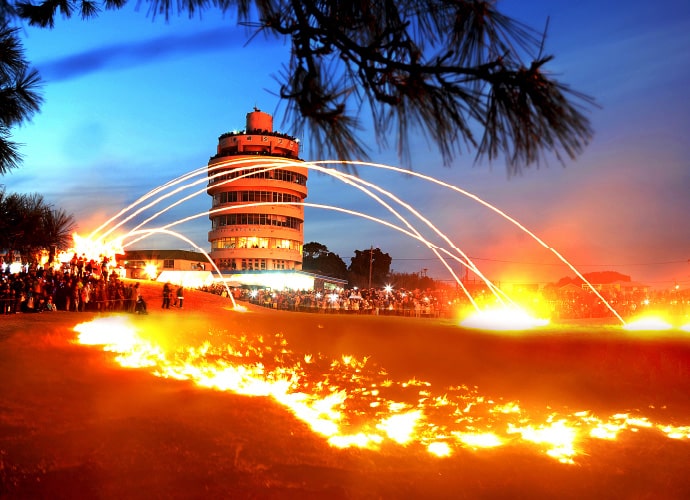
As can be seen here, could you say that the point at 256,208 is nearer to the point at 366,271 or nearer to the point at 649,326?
the point at 366,271

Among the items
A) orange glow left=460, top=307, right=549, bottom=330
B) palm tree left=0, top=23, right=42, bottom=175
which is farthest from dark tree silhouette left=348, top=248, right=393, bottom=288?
palm tree left=0, top=23, right=42, bottom=175

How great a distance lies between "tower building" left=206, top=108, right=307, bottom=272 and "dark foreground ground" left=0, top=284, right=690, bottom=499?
70.3 metres

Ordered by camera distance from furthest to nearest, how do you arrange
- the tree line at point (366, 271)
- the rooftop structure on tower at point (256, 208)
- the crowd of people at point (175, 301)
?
1. the tree line at point (366, 271)
2. the rooftop structure on tower at point (256, 208)
3. the crowd of people at point (175, 301)

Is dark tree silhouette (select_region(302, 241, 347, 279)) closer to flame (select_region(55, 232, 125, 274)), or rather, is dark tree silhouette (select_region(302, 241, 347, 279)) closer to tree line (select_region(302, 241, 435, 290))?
tree line (select_region(302, 241, 435, 290))

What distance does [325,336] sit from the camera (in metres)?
15.0

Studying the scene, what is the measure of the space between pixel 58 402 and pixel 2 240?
5146mm

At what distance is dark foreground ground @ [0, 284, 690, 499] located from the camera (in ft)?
18.4

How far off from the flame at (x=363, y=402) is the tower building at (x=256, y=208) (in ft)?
226

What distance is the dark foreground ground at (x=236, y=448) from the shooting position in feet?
18.4

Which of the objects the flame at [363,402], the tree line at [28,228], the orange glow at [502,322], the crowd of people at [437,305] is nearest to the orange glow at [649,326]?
the orange glow at [502,322]

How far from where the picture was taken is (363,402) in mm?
9156

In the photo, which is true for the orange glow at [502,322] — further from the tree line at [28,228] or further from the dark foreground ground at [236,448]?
the tree line at [28,228]

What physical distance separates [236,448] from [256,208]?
75195mm

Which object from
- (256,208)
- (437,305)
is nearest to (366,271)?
(256,208)
